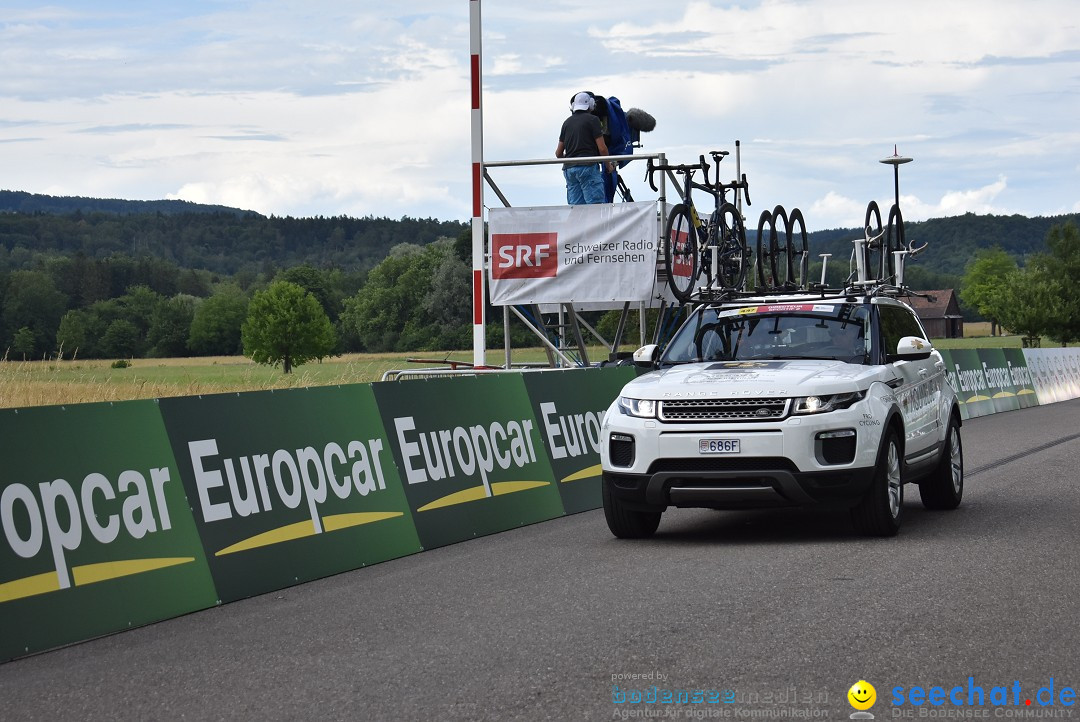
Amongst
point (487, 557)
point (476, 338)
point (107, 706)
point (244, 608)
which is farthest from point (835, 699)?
point (476, 338)

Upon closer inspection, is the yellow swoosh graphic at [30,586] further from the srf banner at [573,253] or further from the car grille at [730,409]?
the srf banner at [573,253]

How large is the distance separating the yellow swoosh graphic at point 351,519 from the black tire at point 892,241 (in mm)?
11074

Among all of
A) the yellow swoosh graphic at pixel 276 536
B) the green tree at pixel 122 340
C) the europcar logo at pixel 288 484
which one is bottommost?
the green tree at pixel 122 340

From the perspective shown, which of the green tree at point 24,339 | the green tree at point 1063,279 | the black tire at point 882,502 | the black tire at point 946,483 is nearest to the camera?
the black tire at point 882,502

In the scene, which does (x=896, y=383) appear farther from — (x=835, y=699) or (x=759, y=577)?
(x=835, y=699)

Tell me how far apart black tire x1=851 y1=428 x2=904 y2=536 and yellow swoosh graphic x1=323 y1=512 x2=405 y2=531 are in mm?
3412

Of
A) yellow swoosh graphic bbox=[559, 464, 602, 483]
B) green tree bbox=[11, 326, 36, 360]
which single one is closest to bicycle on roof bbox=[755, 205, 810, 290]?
yellow swoosh graphic bbox=[559, 464, 602, 483]

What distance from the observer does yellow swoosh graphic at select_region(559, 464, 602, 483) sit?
524 inches

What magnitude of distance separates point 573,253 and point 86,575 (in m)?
12.1

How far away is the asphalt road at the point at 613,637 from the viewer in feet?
18.7

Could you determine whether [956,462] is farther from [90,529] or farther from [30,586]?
[30,586]

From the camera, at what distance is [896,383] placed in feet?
36.0

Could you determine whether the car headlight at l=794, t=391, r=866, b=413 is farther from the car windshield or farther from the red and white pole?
the red and white pole

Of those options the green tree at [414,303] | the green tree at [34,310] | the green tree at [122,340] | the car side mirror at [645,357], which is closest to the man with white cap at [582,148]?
the car side mirror at [645,357]
